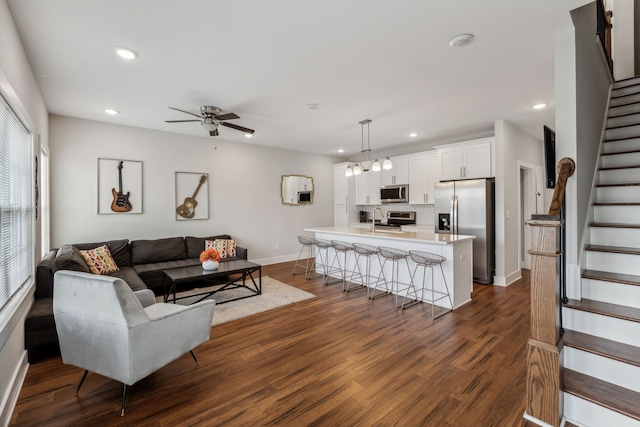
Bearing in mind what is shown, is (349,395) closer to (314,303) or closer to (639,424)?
(639,424)

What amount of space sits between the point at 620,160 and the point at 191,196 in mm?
6173

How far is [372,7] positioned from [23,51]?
2987 mm

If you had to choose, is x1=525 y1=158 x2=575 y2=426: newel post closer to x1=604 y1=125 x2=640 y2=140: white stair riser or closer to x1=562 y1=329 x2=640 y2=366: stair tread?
x1=562 y1=329 x2=640 y2=366: stair tread

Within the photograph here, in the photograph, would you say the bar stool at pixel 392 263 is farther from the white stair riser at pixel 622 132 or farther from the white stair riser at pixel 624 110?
the white stair riser at pixel 624 110

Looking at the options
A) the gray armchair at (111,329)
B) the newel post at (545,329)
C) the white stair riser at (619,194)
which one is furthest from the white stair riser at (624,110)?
the gray armchair at (111,329)

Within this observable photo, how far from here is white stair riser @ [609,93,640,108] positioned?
3549 millimetres

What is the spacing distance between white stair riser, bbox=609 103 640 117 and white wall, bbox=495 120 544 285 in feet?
4.30

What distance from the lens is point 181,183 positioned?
560 centimetres

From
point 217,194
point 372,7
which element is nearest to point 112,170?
point 217,194

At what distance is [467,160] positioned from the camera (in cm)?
527

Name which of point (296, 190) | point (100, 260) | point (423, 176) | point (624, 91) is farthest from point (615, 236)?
point (100, 260)

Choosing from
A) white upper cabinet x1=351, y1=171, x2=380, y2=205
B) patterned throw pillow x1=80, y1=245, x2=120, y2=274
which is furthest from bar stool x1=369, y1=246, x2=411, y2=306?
patterned throw pillow x1=80, y1=245, x2=120, y2=274

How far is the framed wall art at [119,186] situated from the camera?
15.8 feet

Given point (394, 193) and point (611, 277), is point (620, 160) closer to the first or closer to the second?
point (611, 277)
